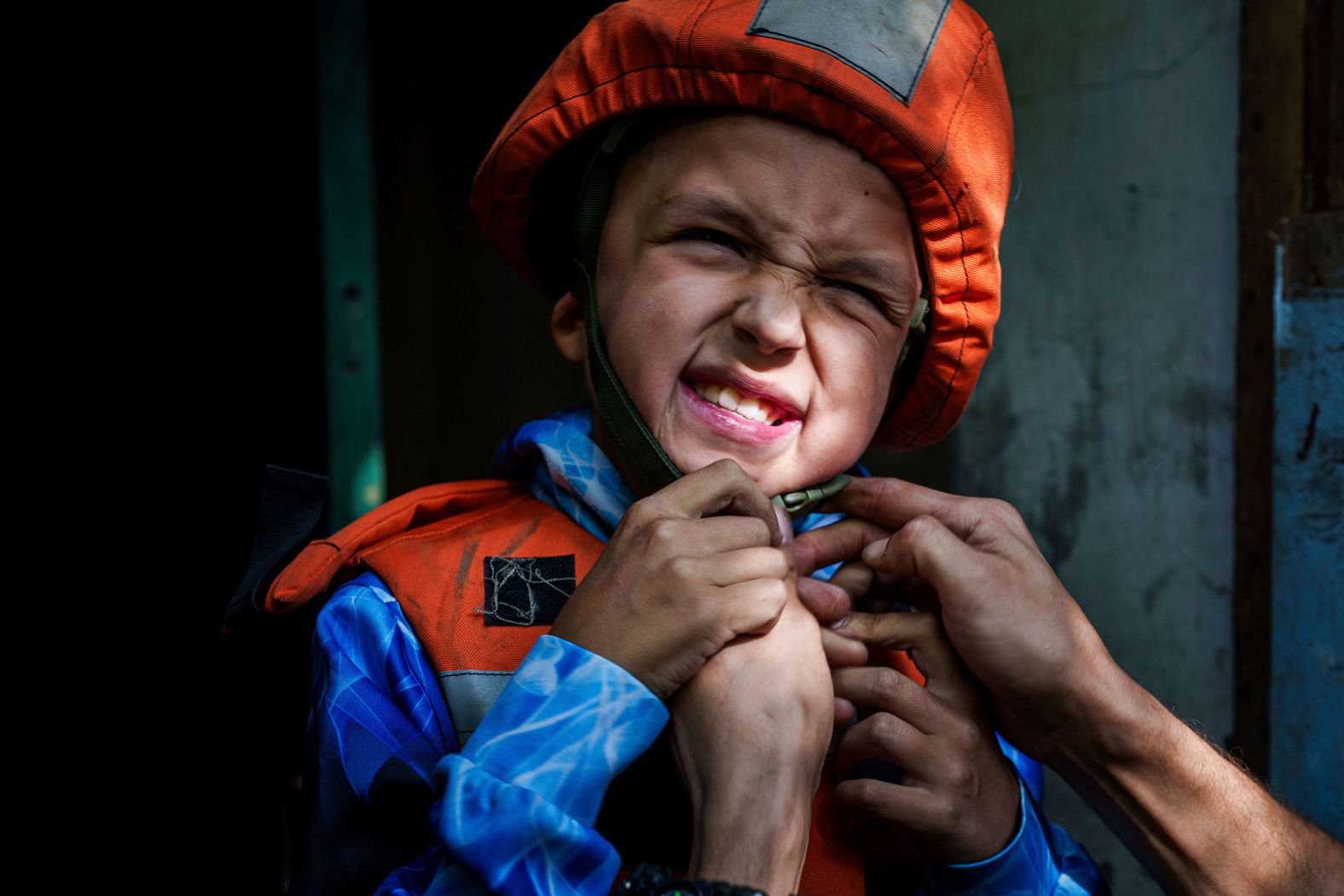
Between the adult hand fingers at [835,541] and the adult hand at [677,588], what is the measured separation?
22cm

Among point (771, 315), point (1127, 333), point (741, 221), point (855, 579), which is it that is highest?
point (741, 221)

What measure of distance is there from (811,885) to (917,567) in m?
0.47

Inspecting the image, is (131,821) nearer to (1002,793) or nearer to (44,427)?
(44,427)

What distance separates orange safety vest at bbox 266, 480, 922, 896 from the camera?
1.41 meters

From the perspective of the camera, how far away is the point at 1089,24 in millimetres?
2504

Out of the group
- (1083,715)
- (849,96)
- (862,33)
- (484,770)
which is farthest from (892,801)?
(862,33)

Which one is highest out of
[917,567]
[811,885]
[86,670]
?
[917,567]

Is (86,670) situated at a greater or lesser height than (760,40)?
lesser

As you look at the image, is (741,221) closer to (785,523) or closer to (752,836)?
(785,523)

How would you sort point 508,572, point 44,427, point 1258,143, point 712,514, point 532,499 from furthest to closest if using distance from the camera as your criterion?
point 44,427 → point 1258,143 → point 532,499 → point 508,572 → point 712,514

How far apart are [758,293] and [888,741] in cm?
66

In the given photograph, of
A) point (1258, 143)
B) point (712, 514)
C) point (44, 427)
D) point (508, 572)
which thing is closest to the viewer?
point (712, 514)

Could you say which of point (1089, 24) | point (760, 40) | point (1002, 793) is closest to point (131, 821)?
point (1002, 793)

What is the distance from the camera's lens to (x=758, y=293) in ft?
4.70
